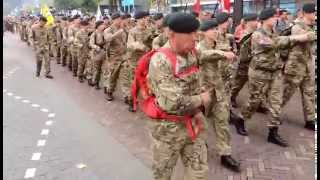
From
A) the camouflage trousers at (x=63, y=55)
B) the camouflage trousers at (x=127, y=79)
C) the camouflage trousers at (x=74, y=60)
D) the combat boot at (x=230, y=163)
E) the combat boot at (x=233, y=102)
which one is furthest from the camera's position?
the camouflage trousers at (x=63, y=55)

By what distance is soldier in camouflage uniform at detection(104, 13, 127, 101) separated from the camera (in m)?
10.7

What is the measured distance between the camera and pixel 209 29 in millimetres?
5930

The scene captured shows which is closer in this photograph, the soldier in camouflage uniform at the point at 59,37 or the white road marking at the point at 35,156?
the white road marking at the point at 35,156

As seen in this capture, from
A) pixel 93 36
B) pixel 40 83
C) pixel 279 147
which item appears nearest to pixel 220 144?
pixel 279 147

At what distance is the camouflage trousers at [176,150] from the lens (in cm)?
427

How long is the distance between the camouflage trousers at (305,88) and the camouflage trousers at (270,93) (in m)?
0.61

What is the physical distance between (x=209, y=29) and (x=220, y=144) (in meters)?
1.32

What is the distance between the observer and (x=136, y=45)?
30.3 ft

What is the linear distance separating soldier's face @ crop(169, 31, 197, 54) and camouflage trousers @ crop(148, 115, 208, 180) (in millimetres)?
623

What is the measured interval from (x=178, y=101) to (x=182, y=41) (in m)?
0.46

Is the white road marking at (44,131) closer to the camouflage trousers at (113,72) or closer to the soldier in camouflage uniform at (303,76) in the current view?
the camouflage trousers at (113,72)

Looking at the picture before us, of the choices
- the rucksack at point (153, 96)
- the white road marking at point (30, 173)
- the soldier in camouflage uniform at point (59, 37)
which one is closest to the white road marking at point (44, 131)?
the white road marking at point (30, 173)

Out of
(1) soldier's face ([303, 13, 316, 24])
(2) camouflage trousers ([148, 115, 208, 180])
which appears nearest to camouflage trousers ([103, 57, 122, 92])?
(1) soldier's face ([303, 13, 316, 24])

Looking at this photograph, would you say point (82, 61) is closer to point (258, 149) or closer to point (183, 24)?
point (258, 149)
